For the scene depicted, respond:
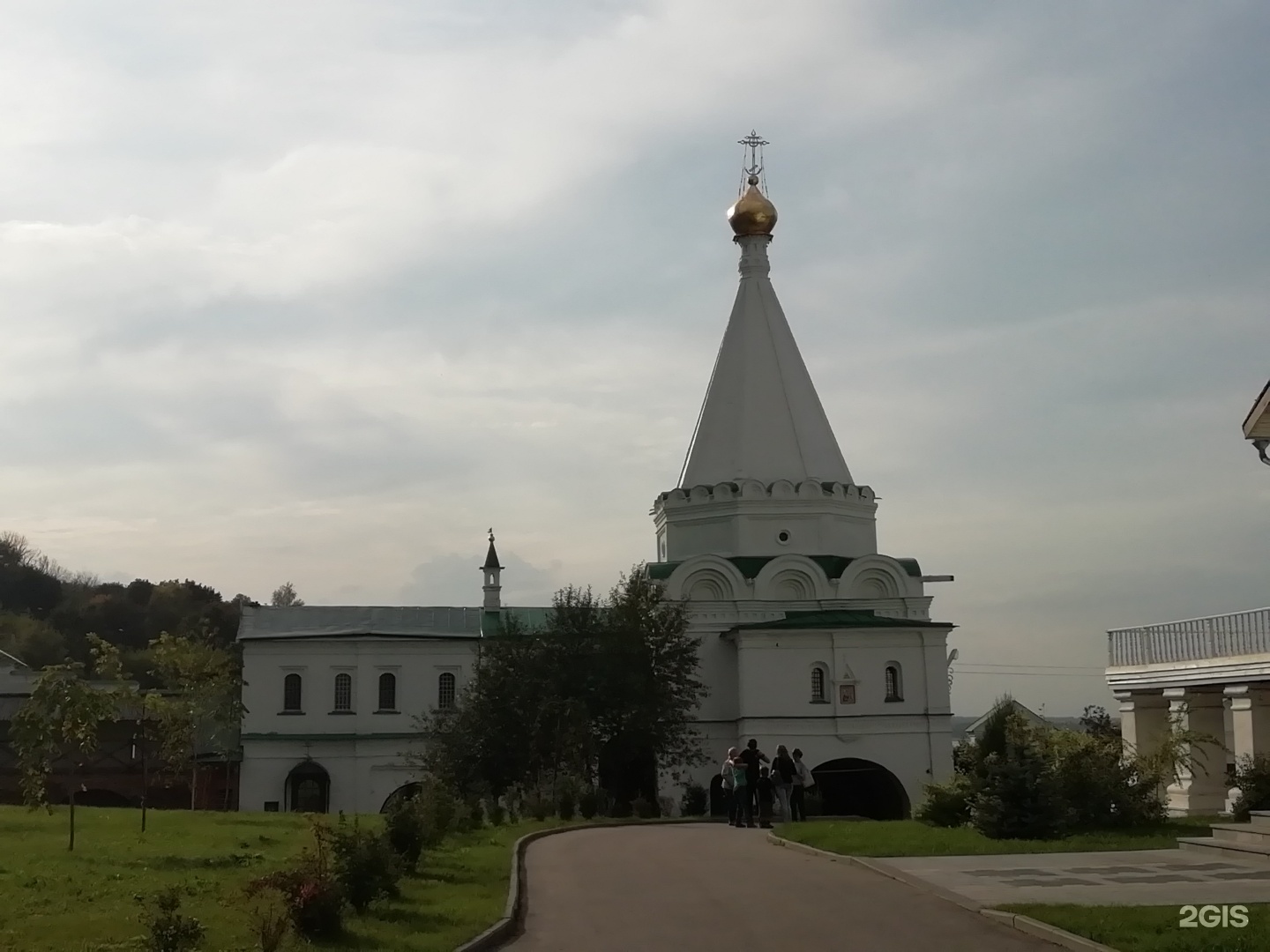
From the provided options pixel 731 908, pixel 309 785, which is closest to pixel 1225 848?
pixel 731 908

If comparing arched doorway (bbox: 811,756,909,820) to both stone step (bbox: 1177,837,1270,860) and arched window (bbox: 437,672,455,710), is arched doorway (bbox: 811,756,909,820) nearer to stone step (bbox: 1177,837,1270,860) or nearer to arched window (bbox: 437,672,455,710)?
arched window (bbox: 437,672,455,710)

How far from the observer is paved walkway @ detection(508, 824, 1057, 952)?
10.9m

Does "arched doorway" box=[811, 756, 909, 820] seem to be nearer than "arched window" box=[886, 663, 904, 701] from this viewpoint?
Yes

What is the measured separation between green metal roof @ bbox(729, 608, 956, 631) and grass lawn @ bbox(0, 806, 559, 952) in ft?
55.8

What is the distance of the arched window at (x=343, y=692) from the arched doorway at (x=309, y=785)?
1.97 metres

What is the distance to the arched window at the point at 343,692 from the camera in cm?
4500

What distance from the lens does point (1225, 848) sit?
50.6 feet

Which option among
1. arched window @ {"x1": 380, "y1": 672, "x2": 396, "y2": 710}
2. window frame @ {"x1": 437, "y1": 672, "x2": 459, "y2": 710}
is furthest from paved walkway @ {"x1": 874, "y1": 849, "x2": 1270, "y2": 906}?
arched window @ {"x1": 380, "y1": 672, "x2": 396, "y2": 710}

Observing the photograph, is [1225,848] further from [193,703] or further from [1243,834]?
[193,703]

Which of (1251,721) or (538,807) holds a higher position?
(1251,721)

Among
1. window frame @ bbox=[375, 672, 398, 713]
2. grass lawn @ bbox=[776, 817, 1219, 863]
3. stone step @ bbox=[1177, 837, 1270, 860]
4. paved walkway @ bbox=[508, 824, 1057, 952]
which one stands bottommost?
paved walkway @ bbox=[508, 824, 1057, 952]

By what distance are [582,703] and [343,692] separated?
15.2 meters

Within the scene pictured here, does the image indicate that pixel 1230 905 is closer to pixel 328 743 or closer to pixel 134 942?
pixel 134 942

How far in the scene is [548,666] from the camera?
33875 millimetres
